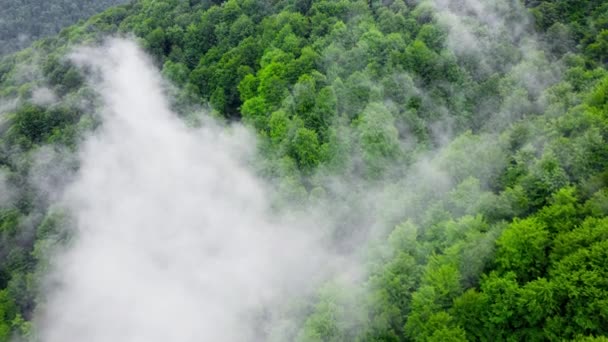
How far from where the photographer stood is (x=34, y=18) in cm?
18050

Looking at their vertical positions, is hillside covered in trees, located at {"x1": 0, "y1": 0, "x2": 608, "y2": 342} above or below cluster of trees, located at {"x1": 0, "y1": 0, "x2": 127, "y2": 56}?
below

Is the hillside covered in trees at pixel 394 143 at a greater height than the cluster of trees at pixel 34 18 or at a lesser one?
lesser

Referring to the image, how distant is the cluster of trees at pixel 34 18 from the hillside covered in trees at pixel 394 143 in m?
58.2

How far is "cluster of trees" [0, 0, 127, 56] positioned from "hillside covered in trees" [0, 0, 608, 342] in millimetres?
58163

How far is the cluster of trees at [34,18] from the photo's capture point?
172 meters

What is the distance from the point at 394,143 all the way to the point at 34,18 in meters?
160

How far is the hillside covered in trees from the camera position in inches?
2060

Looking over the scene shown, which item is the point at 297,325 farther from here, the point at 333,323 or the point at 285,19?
the point at 285,19

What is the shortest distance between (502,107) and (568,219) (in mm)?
28699

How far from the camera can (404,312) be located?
5516 cm

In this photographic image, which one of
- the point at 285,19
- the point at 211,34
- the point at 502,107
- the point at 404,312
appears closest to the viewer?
the point at 404,312

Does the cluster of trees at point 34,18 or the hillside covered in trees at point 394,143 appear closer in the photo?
the hillside covered in trees at point 394,143

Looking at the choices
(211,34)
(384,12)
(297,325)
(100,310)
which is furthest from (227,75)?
(297,325)

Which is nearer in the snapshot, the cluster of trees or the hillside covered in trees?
the hillside covered in trees
